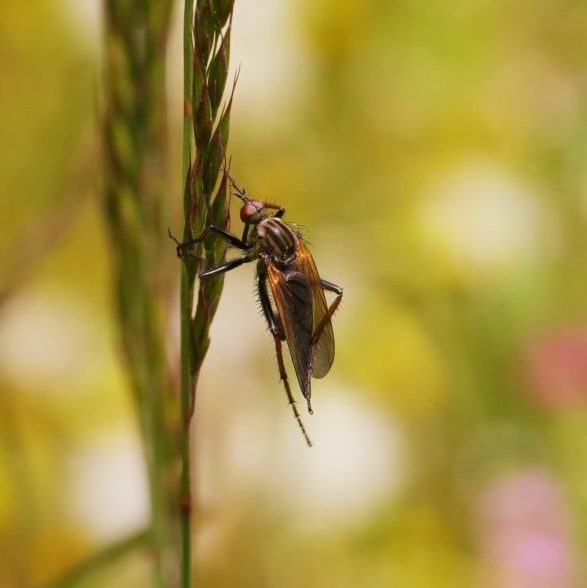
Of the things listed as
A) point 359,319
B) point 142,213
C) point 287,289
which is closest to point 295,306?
point 287,289

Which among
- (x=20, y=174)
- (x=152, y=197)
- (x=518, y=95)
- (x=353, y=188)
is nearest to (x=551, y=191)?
(x=518, y=95)

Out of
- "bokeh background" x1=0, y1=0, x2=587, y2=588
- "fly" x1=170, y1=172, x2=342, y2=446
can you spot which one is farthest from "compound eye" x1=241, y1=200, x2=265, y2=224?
"bokeh background" x1=0, y1=0, x2=587, y2=588

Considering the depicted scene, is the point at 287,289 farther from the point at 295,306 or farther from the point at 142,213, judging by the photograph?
the point at 142,213

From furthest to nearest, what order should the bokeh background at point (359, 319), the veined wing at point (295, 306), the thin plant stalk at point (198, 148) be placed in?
1. the bokeh background at point (359, 319)
2. the veined wing at point (295, 306)
3. the thin plant stalk at point (198, 148)

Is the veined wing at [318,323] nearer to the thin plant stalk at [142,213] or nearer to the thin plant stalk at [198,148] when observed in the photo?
the thin plant stalk at [142,213]

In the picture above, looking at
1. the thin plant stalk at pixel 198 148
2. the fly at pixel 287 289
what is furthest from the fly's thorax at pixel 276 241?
the thin plant stalk at pixel 198 148

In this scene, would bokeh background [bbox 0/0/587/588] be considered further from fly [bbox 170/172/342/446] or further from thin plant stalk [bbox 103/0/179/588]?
thin plant stalk [bbox 103/0/179/588]

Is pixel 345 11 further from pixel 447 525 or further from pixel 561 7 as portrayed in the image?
pixel 447 525

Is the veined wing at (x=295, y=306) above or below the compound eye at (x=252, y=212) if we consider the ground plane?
below
